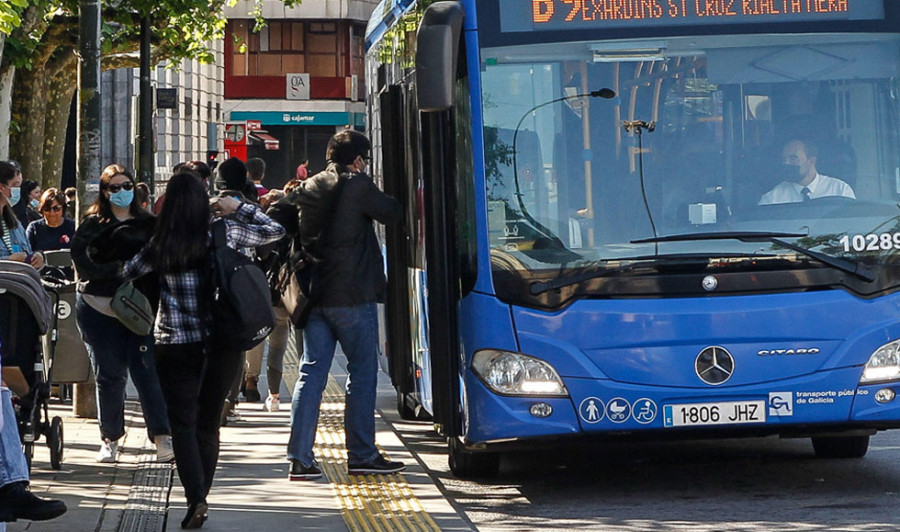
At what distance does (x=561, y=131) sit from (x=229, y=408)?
492cm

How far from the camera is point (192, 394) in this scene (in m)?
7.99

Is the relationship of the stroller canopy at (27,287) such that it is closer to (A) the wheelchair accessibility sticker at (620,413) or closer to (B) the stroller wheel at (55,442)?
(B) the stroller wheel at (55,442)

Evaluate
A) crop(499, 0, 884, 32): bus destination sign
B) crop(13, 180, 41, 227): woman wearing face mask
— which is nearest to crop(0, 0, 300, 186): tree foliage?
crop(13, 180, 41, 227): woman wearing face mask

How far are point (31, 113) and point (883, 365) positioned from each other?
704 inches

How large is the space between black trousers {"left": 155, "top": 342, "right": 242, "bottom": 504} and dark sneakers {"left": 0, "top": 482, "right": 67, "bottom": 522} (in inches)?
54.7

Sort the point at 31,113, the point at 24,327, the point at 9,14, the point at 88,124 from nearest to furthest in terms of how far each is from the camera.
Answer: the point at 24,327 < the point at 88,124 < the point at 9,14 < the point at 31,113

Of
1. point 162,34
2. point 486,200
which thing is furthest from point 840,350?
point 162,34

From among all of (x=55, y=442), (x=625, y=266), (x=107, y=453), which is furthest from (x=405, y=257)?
(x=625, y=266)

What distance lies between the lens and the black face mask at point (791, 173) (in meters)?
8.55

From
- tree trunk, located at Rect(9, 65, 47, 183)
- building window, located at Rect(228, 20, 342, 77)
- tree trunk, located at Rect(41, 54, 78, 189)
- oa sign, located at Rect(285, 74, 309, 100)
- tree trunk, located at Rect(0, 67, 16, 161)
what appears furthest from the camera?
building window, located at Rect(228, 20, 342, 77)

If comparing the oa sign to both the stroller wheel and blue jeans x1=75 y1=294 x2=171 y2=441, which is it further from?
the stroller wheel

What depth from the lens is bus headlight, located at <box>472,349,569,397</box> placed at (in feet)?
27.8

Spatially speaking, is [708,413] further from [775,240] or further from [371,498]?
[371,498]

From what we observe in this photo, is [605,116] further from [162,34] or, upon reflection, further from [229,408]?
[162,34]
